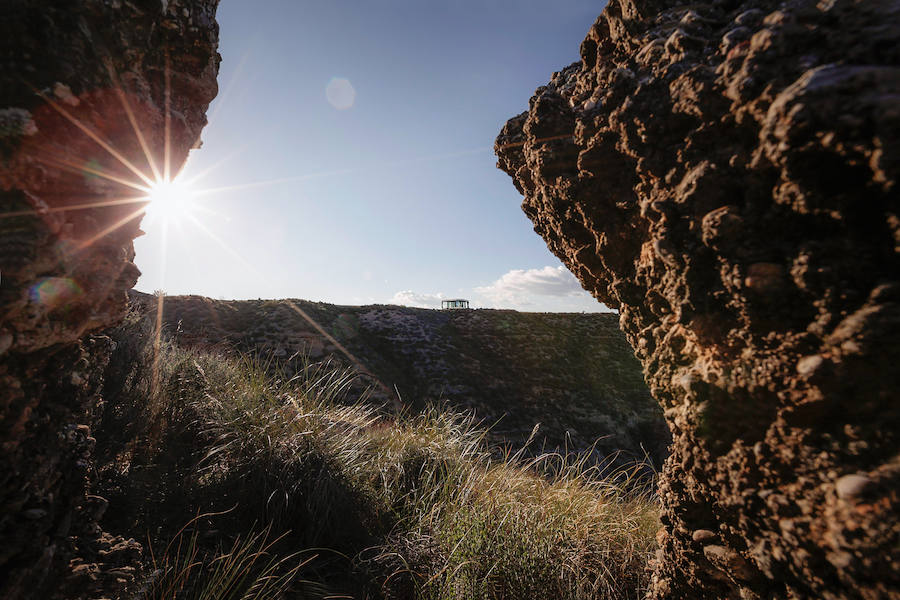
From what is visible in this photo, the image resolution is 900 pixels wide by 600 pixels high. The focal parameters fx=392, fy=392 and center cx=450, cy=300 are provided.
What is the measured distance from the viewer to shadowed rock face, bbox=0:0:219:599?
122 centimetres

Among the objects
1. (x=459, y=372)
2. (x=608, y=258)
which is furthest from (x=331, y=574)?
(x=459, y=372)

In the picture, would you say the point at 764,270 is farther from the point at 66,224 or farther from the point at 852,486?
the point at 66,224

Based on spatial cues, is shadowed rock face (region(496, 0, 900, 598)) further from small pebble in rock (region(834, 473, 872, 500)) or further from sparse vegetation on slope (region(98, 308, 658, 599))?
sparse vegetation on slope (region(98, 308, 658, 599))

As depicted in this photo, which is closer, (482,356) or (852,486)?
(852,486)

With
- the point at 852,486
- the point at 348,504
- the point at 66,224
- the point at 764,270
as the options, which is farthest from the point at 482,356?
the point at 852,486

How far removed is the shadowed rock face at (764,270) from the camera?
775 millimetres

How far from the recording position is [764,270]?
0.95 metres

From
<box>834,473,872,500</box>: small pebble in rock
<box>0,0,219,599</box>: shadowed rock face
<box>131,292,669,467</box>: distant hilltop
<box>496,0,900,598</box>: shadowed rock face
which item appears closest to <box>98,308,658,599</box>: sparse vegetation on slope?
<box>0,0,219,599</box>: shadowed rock face

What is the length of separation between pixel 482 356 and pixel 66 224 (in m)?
9.76

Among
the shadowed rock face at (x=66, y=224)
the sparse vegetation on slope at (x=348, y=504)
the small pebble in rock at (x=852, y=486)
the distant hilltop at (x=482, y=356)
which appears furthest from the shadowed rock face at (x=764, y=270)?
the distant hilltop at (x=482, y=356)

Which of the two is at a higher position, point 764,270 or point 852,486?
point 764,270

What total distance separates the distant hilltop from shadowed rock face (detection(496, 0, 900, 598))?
641 centimetres

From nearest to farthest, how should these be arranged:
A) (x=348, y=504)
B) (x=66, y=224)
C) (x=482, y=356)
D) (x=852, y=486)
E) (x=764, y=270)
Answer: (x=852, y=486) → (x=764, y=270) → (x=66, y=224) → (x=348, y=504) → (x=482, y=356)

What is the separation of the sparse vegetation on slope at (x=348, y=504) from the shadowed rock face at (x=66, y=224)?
0.93 metres
